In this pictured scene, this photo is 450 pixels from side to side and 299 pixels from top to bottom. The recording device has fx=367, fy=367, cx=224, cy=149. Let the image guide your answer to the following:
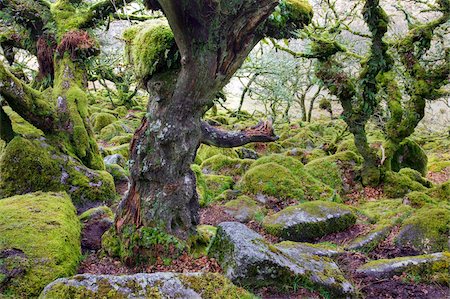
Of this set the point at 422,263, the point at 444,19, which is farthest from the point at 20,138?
the point at 444,19

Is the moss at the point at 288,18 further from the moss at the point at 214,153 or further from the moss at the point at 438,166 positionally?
the moss at the point at 438,166

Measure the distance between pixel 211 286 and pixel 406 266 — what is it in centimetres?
349

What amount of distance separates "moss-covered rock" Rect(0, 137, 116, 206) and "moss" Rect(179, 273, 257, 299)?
18.3ft

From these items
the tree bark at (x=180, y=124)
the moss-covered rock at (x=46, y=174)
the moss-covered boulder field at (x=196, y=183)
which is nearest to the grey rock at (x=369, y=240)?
the moss-covered boulder field at (x=196, y=183)

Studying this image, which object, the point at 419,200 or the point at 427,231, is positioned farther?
the point at 419,200

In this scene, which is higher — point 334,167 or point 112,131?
point 334,167

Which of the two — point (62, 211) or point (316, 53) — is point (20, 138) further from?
point (316, 53)

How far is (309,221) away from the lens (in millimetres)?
7910

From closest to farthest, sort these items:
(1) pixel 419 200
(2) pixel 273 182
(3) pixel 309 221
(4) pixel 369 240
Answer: (4) pixel 369 240 < (3) pixel 309 221 < (1) pixel 419 200 < (2) pixel 273 182

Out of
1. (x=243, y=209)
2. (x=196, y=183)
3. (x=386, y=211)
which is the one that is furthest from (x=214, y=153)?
(x=386, y=211)

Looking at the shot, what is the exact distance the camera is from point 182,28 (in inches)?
189

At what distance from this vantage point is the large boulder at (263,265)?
15.1 feet

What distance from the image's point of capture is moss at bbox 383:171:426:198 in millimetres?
11289

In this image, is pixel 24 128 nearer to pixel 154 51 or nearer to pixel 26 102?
pixel 26 102
